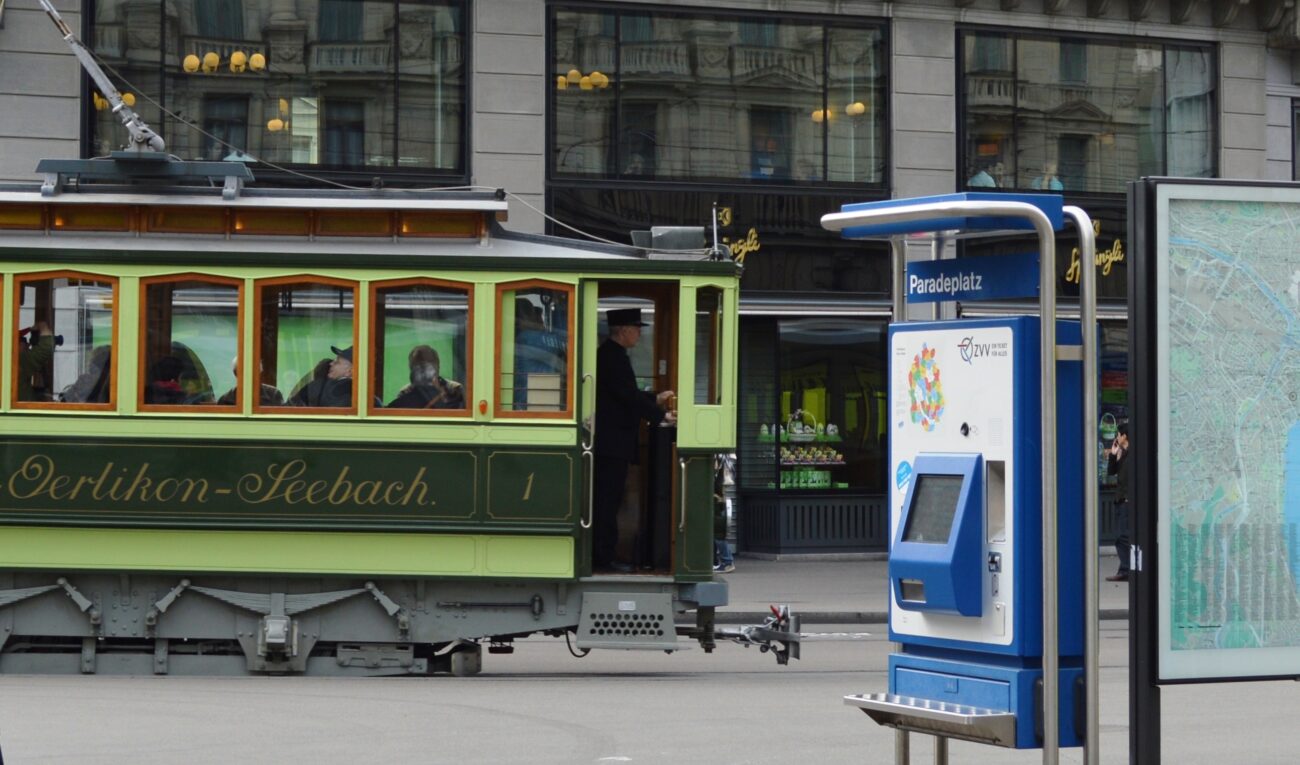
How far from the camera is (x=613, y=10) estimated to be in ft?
72.3

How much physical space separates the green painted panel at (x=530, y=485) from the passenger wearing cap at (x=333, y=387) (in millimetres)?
1076

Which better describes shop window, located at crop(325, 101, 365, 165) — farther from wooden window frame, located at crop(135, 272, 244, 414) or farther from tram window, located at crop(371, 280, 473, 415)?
tram window, located at crop(371, 280, 473, 415)

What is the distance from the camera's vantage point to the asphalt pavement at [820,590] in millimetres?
17922

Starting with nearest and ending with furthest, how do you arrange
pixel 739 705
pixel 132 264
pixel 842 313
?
pixel 739 705 → pixel 132 264 → pixel 842 313

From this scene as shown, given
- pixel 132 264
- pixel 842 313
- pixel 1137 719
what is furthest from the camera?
pixel 842 313

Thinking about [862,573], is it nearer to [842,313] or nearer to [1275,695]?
[842,313]

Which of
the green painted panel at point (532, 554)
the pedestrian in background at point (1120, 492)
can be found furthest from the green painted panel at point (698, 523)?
the pedestrian in background at point (1120, 492)

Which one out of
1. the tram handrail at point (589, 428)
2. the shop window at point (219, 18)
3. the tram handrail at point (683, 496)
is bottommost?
the tram handrail at point (683, 496)

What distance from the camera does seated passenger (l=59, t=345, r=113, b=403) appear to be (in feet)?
40.2

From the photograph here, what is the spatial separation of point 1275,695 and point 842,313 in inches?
438

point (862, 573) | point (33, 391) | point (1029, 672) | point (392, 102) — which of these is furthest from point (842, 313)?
point (1029, 672)

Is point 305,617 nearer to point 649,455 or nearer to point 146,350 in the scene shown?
point 146,350

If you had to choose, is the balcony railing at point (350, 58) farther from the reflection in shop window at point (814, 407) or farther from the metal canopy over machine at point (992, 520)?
the metal canopy over machine at point (992, 520)

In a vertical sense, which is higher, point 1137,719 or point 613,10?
point 613,10
